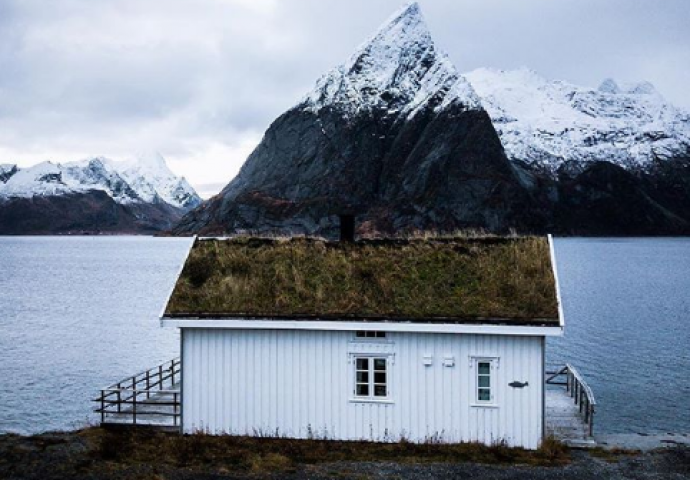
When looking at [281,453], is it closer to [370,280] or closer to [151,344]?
[370,280]

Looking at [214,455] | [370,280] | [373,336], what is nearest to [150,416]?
[214,455]

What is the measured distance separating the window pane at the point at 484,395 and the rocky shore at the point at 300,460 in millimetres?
1348

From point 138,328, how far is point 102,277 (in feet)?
202

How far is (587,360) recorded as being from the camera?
4747 centimetres

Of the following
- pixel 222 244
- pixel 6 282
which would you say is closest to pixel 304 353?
pixel 222 244

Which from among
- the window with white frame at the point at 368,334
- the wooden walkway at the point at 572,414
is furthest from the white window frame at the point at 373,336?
the wooden walkway at the point at 572,414

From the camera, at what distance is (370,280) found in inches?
997

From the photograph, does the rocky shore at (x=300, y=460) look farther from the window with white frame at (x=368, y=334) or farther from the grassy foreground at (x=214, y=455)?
the window with white frame at (x=368, y=334)

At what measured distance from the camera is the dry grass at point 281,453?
21562mm

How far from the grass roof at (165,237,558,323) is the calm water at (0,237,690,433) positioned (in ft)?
36.4

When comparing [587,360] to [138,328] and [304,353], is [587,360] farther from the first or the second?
[138,328]

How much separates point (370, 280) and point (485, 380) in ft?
15.9

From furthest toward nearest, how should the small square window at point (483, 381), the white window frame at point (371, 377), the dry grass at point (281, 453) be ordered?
the white window frame at point (371, 377) < the small square window at point (483, 381) < the dry grass at point (281, 453)

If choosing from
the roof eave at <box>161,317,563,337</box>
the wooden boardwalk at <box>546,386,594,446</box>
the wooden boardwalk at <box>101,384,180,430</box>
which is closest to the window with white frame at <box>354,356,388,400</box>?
the roof eave at <box>161,317,563,337</box>
